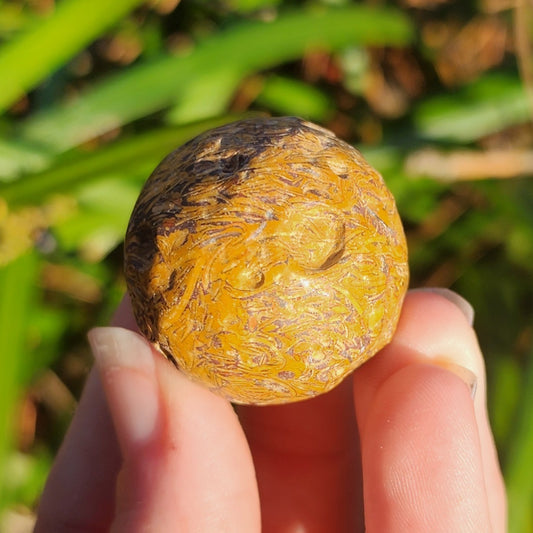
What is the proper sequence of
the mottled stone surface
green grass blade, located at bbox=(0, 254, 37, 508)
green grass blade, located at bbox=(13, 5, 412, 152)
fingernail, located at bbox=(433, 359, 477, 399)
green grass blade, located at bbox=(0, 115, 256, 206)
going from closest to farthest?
the mottled stone surface < fingernail, located at bbox=(433, 359, 477, 399) < green grass blade, located at bbox=(0, 254, 37, 508) < green grass blade, located at bbox=(0, 115, 256, 206) < green grass blade, located at bbox=(13, 5, 412, 152)

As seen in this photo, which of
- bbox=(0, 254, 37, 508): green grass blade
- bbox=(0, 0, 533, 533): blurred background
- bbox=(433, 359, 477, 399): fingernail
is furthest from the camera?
bbox=(0, 0, 533, 533): blurred background

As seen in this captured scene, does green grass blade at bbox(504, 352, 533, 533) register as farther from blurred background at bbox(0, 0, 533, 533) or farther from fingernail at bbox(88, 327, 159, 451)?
fingernail at bbox(88, 327, 159, 451)

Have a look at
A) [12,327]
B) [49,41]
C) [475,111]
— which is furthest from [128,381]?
[475,111]

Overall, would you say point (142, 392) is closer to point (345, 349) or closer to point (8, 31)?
point (345, 349)

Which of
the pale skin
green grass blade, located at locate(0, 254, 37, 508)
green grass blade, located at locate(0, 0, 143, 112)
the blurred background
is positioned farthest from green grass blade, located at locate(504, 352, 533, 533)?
green grass blade, located at locate(0, 0, 143, 112)

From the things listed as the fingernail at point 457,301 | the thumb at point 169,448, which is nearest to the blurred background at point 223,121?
the fingernail at point 457,301

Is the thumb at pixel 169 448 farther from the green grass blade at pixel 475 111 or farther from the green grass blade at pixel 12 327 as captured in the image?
the green grass blade at pixel 475 111

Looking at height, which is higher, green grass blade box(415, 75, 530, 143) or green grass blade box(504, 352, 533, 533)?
green grass blade box(415, 75, 530, 143)
